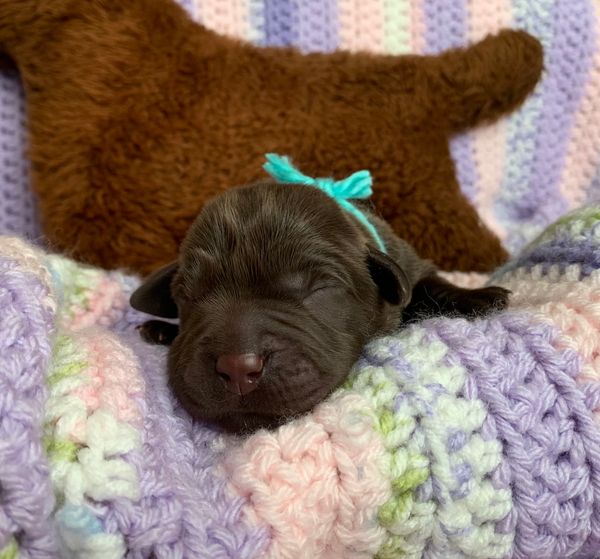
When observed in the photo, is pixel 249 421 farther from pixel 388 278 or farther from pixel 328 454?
pixel 388 278

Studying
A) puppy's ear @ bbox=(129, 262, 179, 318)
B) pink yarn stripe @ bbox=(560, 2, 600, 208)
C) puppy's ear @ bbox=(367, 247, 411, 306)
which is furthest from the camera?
pink yarn stripe @ bbox=(560, 2, 600, 208)

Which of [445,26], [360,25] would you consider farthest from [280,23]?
[445,26]

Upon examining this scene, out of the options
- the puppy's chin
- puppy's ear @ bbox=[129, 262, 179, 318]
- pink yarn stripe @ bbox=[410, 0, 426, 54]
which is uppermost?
pink yarn stripe @ bbox=[410, 0, 426, 54]

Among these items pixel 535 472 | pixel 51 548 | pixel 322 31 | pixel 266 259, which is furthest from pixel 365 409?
pixel 322 31

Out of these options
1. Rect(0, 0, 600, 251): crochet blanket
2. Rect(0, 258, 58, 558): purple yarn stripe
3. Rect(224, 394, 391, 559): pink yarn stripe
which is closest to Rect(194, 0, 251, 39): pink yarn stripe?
Rect(0, 0, 600, 251): crochet blanket

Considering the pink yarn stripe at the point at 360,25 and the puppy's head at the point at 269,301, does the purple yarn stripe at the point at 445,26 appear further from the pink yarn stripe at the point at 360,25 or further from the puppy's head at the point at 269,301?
the puppy's head at the point at 269,301

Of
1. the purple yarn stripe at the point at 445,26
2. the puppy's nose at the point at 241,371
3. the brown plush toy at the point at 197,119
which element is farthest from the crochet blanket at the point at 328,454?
the purple yarn stripe at the point at 445,26

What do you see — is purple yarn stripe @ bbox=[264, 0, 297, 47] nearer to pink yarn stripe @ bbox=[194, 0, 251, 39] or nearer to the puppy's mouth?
pink yarn stripe @ bbox=[194, 0, 251, 39]
